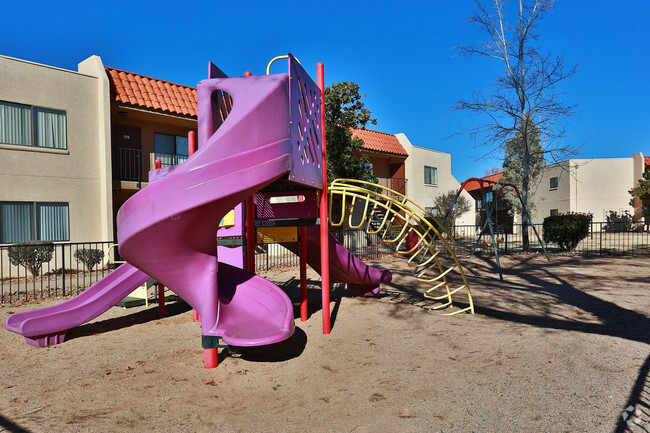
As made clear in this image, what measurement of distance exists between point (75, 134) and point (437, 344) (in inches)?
541

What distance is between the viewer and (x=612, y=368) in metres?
4.38

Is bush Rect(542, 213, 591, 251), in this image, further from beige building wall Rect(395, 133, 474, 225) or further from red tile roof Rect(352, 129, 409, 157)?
red tile roof Rect(352, 129, 409, 157)

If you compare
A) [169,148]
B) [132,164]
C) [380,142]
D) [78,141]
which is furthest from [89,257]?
[380,142]

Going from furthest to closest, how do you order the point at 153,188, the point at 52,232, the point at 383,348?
the point at 52,232 → the point at 383,348 → the point at 153,188

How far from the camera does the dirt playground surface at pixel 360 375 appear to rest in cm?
341

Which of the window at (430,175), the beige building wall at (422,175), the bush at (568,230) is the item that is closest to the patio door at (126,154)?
the beige building wall at (422,175)

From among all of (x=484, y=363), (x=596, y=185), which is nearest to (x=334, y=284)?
(x=484, y=363)

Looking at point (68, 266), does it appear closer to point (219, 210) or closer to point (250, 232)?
point (250, 232)

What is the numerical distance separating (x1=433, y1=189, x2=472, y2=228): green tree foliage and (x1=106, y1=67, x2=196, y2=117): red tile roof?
17.9m

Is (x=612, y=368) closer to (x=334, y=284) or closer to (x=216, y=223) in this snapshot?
(x=216, y=223)

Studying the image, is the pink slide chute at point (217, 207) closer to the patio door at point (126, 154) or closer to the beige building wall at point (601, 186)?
the patio door at point (126, 154)

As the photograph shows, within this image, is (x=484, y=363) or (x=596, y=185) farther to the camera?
(x=596, y=185)

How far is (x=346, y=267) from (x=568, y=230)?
15.0m

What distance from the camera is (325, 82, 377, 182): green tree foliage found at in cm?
1727
